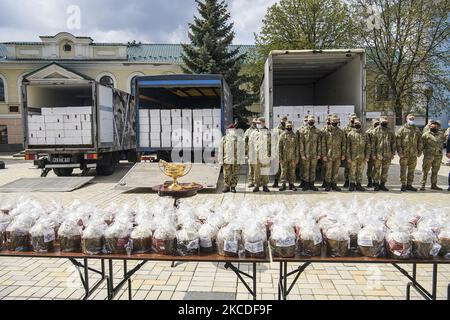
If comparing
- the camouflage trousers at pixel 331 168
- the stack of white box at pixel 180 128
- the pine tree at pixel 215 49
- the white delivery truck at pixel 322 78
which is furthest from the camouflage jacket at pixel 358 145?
the pine tree at pixel 215 49

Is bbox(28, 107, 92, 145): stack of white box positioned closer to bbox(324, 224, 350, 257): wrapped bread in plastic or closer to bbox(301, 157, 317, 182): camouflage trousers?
bbox(301, 157, 317, 182): camouflage trousers

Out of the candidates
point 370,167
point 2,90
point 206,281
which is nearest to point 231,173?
point 370,167

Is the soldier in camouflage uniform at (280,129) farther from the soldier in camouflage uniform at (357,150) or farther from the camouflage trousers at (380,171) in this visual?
the camouflage trousers at (380,171)

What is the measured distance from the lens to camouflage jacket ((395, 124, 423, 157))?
884cm

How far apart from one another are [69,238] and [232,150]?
6.11 meters

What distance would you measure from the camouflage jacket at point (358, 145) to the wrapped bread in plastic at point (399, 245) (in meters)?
6.46

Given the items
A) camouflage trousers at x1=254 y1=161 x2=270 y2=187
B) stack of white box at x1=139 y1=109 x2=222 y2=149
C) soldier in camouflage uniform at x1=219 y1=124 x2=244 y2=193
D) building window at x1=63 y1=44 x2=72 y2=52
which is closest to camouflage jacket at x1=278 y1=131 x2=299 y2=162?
camouflage trousers at x1=254 y1=161 x2=270 y2=187

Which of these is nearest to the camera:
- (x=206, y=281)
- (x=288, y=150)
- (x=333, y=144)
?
(x=206, y=281)

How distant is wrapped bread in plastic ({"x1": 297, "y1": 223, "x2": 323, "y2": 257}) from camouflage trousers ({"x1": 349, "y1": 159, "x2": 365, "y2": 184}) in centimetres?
679

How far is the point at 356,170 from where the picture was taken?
9156 millimetres

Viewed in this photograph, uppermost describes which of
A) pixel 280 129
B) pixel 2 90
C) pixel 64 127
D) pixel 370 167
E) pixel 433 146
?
pixel 2 90

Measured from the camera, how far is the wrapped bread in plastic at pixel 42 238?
290cm

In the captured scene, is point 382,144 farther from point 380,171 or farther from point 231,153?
point 231,153
